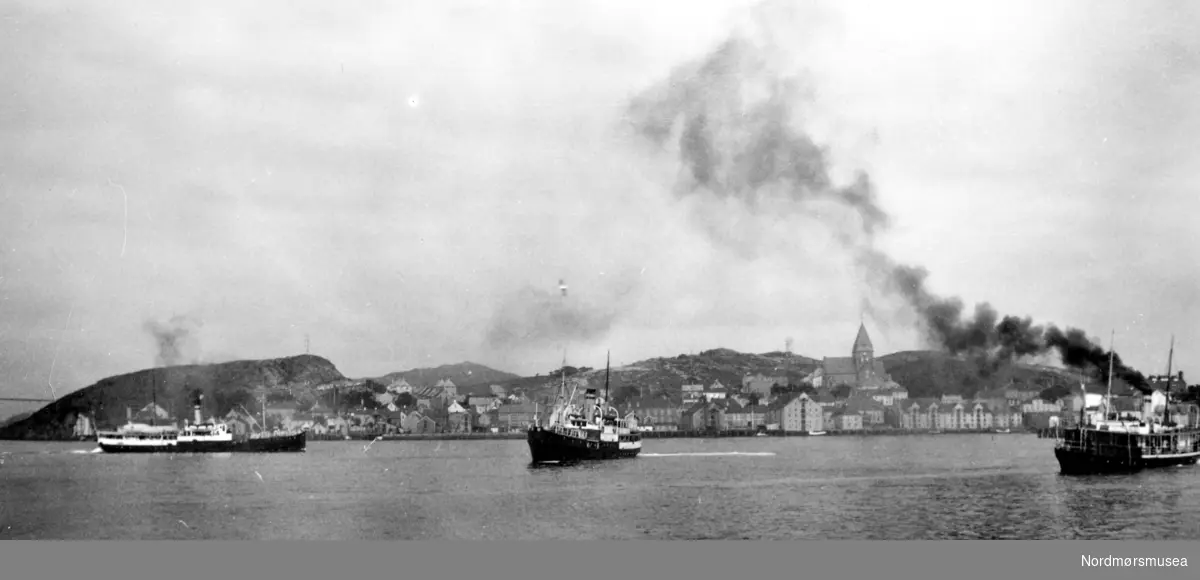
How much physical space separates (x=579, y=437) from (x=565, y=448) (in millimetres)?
925

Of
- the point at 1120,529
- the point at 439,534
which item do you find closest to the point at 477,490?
the point at 439,534

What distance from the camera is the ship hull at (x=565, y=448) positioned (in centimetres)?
3728

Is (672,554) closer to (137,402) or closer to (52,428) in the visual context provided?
(137,402)

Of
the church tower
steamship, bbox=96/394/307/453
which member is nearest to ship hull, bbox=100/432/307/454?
steamship, bbox=96/394/307/453

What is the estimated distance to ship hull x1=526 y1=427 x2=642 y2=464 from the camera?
37281mm

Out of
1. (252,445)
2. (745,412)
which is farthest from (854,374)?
(252,445)

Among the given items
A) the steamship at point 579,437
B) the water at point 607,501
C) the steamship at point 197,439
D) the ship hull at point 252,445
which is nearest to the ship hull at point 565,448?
the steamship at point 579,437

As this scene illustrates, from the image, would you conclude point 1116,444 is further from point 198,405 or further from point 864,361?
point 198,405

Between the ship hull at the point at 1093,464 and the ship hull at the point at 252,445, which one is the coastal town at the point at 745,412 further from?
the ship hull at the point at 1093,464

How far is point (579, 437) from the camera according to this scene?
38.8 meters

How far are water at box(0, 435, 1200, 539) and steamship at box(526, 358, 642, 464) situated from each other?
4.41 feet

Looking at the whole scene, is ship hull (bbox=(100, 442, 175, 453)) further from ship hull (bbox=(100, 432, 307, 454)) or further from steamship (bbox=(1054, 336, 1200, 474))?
steamship (bbox=(1054, 336, 1200, 474))

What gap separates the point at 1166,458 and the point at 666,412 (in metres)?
39.3

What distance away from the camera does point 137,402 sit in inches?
1991
